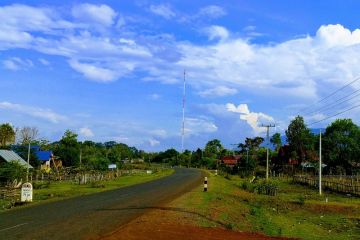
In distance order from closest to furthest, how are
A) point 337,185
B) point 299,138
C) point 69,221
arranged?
point 69,221
point 337,185
point 299,138

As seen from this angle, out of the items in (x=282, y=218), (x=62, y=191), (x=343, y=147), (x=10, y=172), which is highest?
(x=343, y=147)

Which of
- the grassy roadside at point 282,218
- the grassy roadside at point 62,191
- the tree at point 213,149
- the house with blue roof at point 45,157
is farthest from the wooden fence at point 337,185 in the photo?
the tree at point 213,149

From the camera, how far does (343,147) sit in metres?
118

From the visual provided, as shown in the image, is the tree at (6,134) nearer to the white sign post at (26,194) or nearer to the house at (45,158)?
the house at (45,158)

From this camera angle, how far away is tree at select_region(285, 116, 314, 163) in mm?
122312

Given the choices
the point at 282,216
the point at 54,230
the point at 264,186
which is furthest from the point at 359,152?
the point at 54,230

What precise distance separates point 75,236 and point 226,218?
397 inches

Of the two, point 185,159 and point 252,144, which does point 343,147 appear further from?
point 185,159

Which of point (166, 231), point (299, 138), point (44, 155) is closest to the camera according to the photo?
point (166, 231)

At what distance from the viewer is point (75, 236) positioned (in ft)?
53.8

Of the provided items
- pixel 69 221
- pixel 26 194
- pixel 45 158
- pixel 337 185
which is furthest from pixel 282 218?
pixel 45 158

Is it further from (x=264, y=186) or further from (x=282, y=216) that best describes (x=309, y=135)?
(x=282, y=216)

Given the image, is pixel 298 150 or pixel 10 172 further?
pixel 298 150

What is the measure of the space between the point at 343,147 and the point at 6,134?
3101 inches
